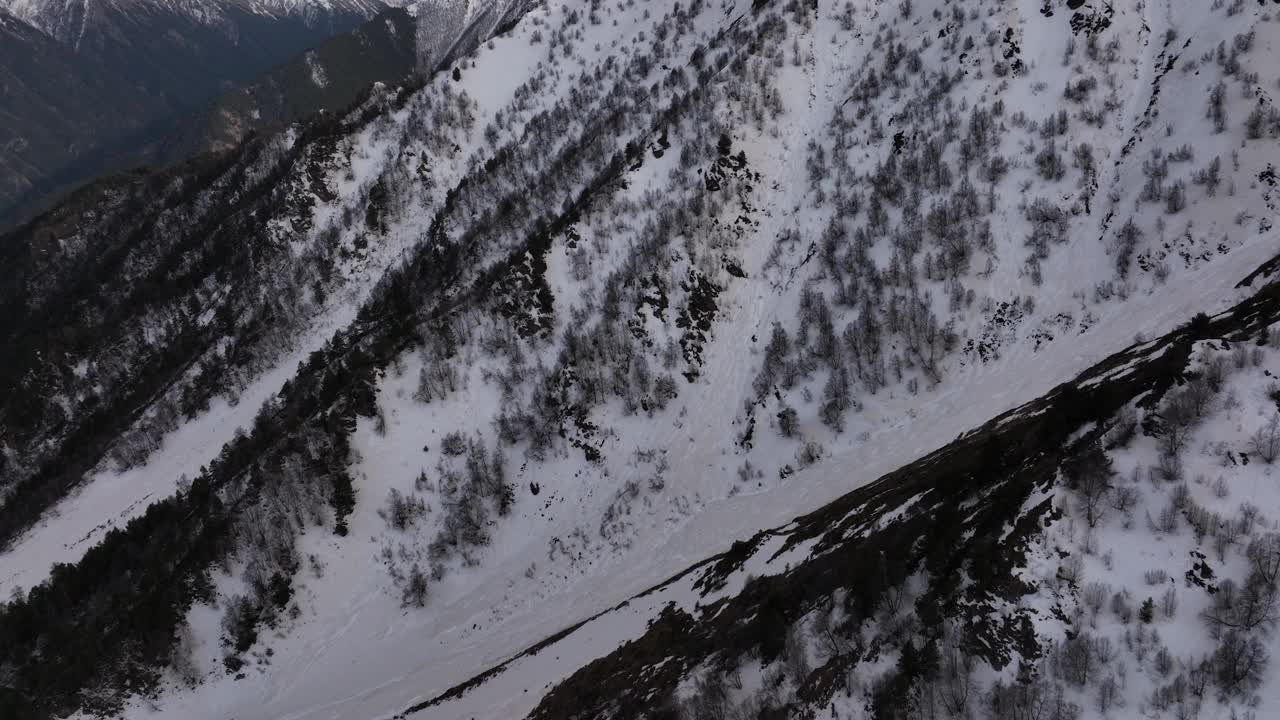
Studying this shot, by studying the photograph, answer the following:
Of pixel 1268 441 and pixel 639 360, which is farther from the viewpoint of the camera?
pixel 639 360

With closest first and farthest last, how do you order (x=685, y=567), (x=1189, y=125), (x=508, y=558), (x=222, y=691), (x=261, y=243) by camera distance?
1. (x=685, y=567)
2. (x=222, y=691)
3. (x=508, y=558)
4. (x=1189, y=125)
5. (x=261, y=243)

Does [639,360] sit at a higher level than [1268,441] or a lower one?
higher

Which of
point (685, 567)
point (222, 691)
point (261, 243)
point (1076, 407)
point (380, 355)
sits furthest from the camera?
point (261, 243)

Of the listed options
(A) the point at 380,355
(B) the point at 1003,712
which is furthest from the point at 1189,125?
(A) the point at 380,355

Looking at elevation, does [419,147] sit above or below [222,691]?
above

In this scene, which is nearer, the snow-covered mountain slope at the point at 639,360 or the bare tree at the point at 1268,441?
the bare tree at the point at 1268,441

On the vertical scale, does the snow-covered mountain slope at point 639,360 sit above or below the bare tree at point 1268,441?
above

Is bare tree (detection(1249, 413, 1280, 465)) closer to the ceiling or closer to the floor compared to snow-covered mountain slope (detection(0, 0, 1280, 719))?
closer to the floor

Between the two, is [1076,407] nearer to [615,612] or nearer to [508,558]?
[615,612]
